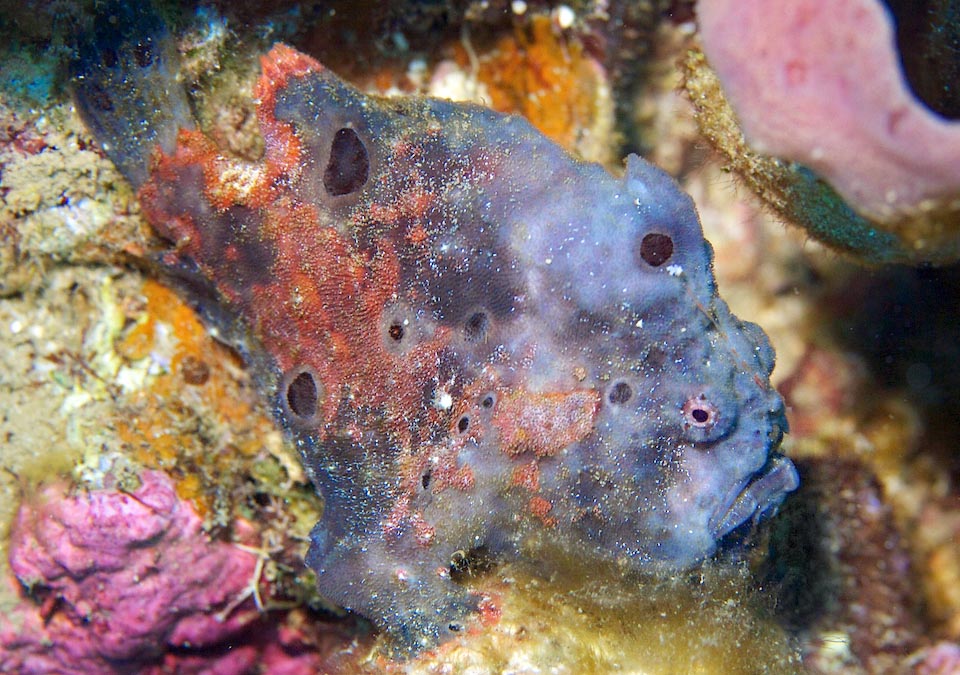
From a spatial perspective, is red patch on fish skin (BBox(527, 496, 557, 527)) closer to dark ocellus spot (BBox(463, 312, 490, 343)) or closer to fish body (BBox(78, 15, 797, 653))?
fish body (BBox(78, 15, 797, 653))

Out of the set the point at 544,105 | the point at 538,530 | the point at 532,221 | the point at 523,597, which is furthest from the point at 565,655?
the point at 544,105

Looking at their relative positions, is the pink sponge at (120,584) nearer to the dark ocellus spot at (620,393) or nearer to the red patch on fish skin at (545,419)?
the red patch on fish skin at (545,419)

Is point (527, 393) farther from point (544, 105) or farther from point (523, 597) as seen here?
point (544, 105)

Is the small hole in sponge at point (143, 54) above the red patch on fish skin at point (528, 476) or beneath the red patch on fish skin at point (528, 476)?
above

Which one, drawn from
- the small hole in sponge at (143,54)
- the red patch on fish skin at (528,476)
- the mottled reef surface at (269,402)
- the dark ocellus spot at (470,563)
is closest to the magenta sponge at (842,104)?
the mottled reef surface at (269,402)

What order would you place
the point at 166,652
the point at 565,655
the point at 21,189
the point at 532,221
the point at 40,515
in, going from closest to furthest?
the point at 532,221 < the point at 565,655 < the point at 21,189 < the point at 40,515 < the point at 166,652

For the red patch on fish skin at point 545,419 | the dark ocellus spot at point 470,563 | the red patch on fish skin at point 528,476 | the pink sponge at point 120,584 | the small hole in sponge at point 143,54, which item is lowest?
the pink sponge at point 120,584
